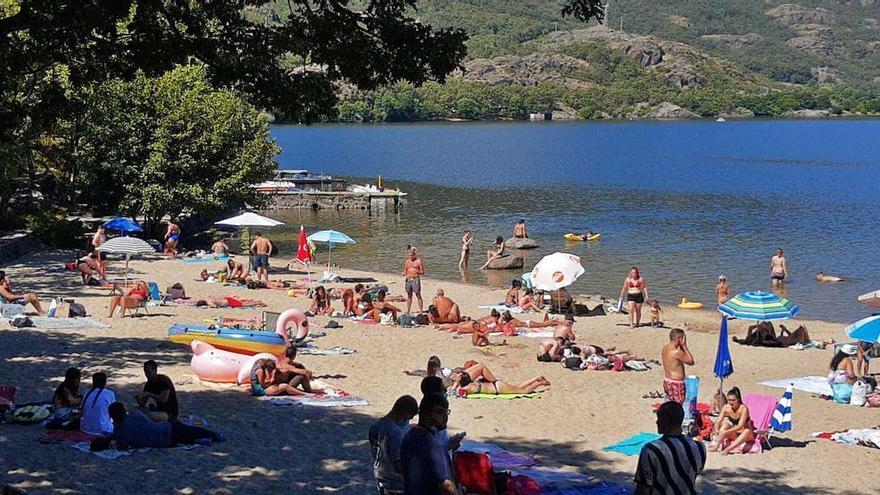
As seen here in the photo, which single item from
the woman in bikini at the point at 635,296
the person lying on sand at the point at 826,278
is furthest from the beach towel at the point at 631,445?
the person lying on sand at the point at 826,278

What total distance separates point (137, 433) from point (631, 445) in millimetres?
6273

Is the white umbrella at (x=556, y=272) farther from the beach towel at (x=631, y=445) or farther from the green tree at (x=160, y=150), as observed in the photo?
the green tree at (x=160, y=150)

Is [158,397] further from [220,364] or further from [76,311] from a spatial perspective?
[76,311]

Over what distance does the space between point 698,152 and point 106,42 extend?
12311 centimetres

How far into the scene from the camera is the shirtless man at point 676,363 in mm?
14750

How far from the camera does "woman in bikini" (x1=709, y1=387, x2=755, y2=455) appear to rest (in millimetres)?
13859

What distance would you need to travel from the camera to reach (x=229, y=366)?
53.6ft

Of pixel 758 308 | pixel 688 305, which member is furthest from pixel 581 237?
pixel 758 308

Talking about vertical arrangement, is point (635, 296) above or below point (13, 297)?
above

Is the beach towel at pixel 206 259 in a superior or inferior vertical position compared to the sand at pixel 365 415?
superior

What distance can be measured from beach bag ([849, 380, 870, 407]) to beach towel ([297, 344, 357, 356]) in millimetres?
8847

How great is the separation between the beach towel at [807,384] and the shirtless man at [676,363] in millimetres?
4005

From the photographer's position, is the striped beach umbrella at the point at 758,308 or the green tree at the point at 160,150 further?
the green tree at the point at 160,150

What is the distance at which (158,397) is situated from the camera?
41.8ft
